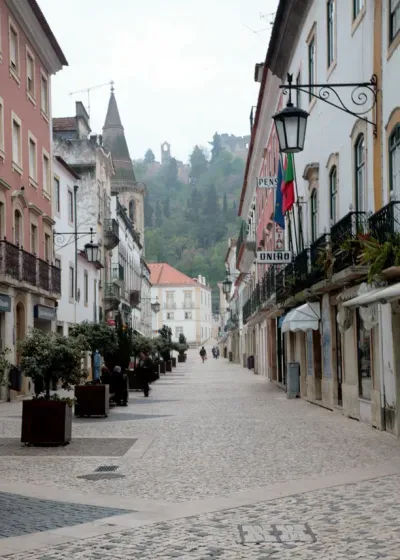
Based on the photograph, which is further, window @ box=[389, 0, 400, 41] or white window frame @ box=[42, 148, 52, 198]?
white window frame @ box=[42, 148, 52, 198]

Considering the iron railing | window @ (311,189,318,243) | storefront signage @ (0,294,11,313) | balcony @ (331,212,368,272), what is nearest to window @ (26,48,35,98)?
storefront signage @ (0,294,11,313)

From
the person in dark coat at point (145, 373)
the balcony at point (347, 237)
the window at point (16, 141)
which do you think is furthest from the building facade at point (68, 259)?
the balcony at point (347, 237)

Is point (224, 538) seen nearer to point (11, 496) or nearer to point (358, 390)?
point (11, 496)

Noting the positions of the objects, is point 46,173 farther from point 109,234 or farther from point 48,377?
point 48,377

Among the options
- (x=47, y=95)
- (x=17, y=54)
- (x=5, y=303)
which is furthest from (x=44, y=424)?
(x=47, y=95)

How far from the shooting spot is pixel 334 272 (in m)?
17.0

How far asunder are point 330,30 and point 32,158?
1437cm

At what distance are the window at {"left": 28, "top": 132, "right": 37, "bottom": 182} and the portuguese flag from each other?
32.8ft

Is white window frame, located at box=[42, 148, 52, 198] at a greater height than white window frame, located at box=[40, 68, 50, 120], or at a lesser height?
lesser

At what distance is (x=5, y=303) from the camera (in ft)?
83.6

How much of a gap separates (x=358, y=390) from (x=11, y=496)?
989 centimetres

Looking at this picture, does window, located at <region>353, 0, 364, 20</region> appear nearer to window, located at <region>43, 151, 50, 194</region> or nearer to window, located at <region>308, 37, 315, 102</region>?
window, located at <region>308, 37, 315, 102</region>

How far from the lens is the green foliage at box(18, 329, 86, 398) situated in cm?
1405

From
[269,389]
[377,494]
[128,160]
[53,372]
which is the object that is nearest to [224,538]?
[377,494]
